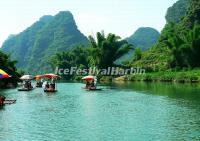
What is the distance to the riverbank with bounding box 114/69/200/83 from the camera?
7550 cm

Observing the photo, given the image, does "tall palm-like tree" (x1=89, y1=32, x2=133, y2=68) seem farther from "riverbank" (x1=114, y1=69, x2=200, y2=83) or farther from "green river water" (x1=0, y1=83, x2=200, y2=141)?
"green river water" (x1=0, y1=83, x2=200, y2=141)

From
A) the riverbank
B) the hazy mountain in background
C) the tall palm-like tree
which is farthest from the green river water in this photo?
the hazy mountain in background

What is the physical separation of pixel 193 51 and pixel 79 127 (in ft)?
208

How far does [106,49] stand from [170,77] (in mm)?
24414

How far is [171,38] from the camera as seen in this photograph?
8838cm

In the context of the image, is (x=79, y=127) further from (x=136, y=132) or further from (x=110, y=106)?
(x=110, y=106)

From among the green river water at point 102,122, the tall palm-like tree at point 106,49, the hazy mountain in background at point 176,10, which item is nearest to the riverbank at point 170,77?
the tall palm-like tree at point 106,49

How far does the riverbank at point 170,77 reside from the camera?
75500 mm

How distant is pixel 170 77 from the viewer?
8200 centimetres

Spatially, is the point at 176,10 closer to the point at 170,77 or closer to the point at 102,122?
the point at 170,77

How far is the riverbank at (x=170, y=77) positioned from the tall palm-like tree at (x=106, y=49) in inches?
277

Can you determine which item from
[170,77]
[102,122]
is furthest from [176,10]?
[102,122]

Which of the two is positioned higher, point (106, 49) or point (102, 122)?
point (106, 49)

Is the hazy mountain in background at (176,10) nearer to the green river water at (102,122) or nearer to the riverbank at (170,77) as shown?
the riverbank at (170,77)
